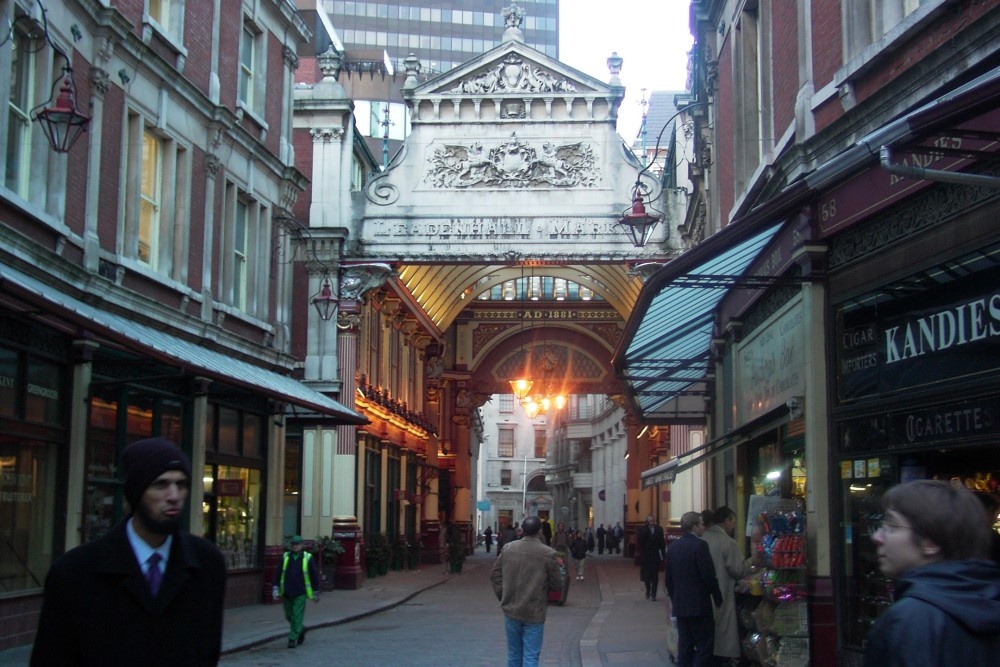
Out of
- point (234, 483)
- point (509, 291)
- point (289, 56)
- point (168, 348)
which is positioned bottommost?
point (234, 483)

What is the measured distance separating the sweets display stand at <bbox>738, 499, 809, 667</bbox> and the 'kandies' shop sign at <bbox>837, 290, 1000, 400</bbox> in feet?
4.33

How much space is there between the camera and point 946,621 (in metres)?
3.17

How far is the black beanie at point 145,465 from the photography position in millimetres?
4094

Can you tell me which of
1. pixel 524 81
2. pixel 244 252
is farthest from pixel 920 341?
pixel 524 81

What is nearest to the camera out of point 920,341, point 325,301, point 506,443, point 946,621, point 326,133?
point 946,621

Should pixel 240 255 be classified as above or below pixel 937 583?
above

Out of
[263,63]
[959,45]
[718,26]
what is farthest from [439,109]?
[959,45]

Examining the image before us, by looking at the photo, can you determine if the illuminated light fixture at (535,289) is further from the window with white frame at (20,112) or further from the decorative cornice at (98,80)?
the window with white frame at (20,112)

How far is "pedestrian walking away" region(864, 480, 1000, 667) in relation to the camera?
3168 mm

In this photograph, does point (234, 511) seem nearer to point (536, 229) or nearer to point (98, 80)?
point (98, 80)

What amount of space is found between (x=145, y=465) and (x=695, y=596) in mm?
7421

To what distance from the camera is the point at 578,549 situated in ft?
111

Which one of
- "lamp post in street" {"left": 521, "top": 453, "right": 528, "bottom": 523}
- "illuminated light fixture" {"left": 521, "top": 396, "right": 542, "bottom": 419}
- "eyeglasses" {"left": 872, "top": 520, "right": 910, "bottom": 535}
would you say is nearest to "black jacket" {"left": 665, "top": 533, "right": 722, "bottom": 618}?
"eyeglasses" {"left": 872, "top": 520, "right": 910, "bottom": 535}

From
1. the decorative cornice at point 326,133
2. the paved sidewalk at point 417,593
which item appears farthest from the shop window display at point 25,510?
the decorative cornice at point 326,133
